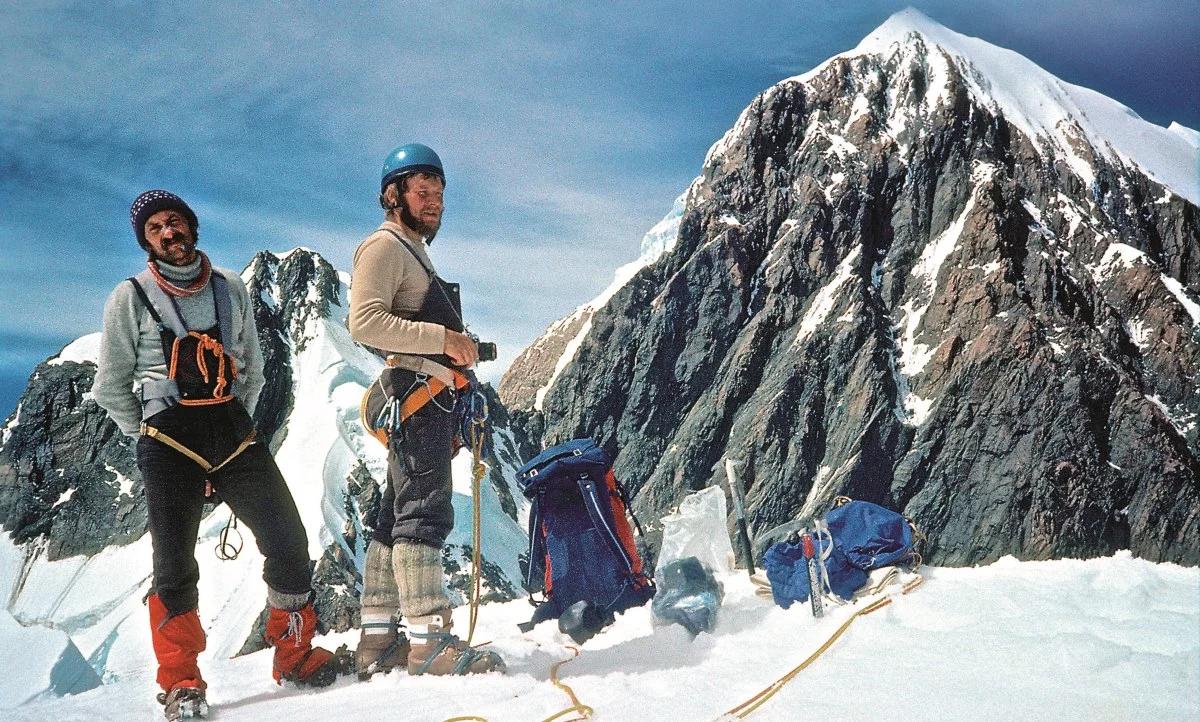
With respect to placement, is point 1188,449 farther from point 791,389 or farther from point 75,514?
point 75,514

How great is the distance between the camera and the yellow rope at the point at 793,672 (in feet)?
11.1

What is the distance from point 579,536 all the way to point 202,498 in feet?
9.96

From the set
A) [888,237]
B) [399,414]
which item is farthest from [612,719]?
[888,237]

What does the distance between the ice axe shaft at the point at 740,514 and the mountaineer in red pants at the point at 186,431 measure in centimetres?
335

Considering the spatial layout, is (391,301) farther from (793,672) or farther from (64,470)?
(64,470)

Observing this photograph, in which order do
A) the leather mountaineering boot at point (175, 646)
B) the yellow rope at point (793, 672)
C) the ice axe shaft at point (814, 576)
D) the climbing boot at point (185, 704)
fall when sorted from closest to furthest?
the yellow rope at point (793, 672)
the climbing boot at point (185, 704)
the leather mountaineering boot at point (175, 646)
the ice axe shaft at point (814, 576)

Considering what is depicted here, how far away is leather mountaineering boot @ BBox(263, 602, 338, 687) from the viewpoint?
4.52 m

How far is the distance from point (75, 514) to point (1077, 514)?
404 ft

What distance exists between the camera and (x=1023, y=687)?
333cm

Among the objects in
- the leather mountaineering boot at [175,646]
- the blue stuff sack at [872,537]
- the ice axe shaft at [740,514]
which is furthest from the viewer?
the ice axe shaft at [740,514]

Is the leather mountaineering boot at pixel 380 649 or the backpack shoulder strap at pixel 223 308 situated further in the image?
the leather mountaineering boot at pixel 380 649

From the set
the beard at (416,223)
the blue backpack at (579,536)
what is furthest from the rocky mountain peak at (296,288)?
the beard at (416,223)

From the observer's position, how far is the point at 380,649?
4.61 metres

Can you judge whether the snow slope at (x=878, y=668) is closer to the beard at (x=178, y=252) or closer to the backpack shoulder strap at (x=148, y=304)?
the backpack shoulder strap at (x=148, y=304)
